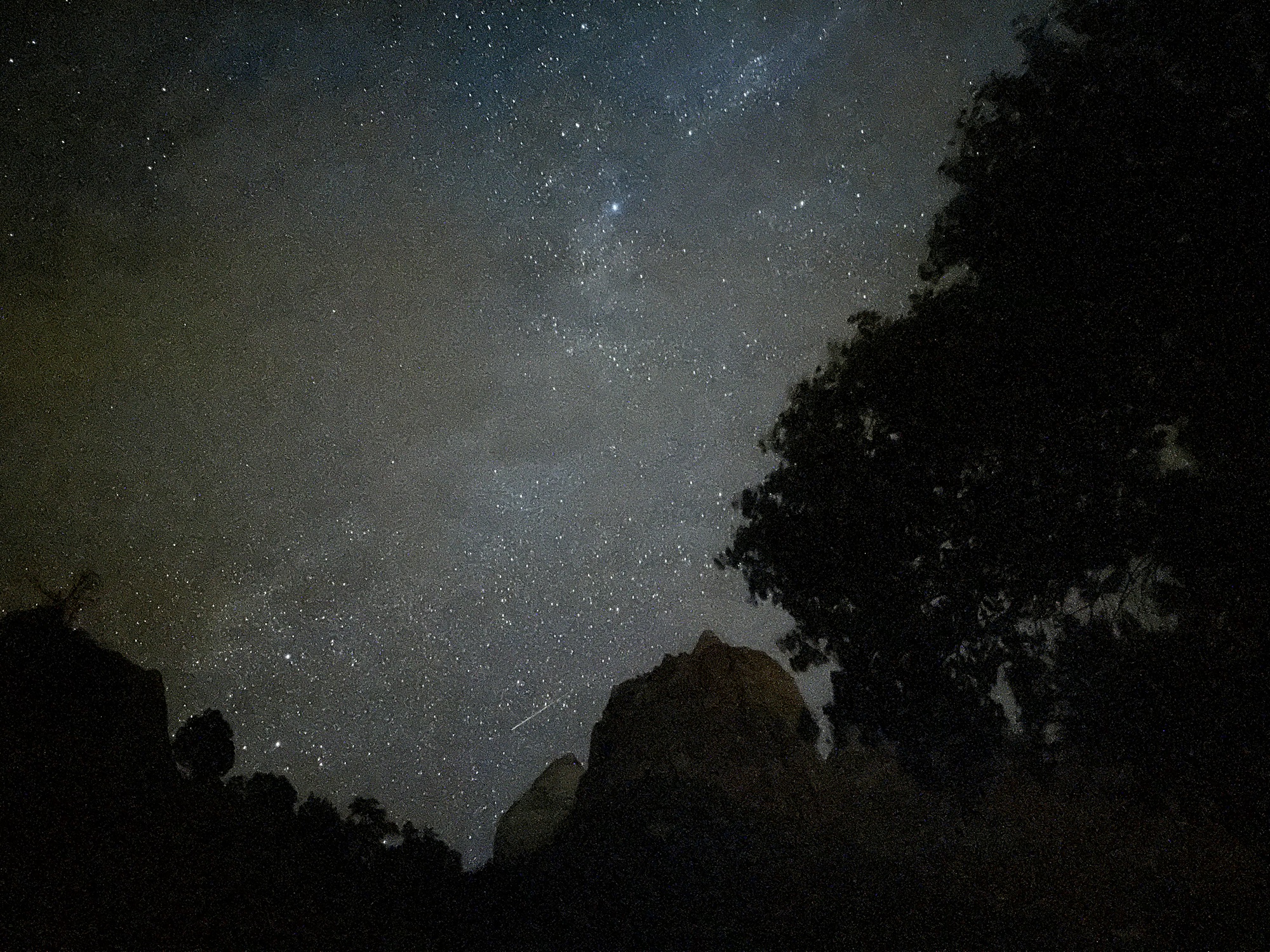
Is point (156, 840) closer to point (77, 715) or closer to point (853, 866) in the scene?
point (77, 715)

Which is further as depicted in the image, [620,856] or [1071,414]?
[620,856]

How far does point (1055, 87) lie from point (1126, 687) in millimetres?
7560

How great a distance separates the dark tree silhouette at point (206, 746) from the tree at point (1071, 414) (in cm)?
2169

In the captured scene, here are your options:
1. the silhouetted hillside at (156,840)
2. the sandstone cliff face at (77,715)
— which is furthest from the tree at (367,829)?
the sandstone cliff face at (77,715)

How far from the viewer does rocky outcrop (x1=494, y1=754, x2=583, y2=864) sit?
30797 millimetres

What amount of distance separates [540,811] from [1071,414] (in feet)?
102

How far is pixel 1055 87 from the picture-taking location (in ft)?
30.6

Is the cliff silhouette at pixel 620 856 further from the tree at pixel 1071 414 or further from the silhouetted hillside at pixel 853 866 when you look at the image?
the tree at pixel 1071 414

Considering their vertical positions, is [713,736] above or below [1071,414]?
below

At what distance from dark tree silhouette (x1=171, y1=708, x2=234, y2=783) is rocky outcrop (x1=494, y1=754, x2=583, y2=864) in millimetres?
10721

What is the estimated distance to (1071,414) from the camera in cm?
938

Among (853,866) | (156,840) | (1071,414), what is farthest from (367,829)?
(1071,414)

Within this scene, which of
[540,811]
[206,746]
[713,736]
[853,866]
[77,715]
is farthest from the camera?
[540,811]

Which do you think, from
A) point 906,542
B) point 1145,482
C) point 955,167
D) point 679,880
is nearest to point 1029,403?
point 1145,482
